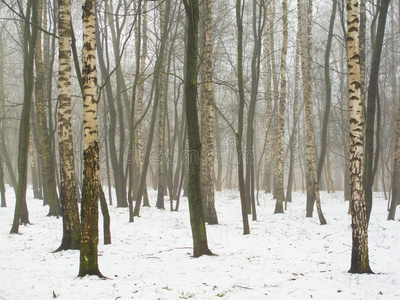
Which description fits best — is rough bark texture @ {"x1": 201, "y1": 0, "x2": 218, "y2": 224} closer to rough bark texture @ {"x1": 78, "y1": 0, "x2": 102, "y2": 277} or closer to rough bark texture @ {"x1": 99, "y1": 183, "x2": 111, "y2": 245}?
rough bark texture @ {"x1": 99, "y1": 183, "x2": 111, "y2": 245}

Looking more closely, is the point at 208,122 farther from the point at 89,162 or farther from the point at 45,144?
the point at 89,162

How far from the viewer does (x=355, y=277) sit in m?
5.05

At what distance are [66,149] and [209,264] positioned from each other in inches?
152

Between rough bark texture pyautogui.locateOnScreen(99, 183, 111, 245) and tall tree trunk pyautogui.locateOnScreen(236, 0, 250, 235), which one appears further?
tall tree trunk pyautogui.locateOnScreen(236, 0, 250, 235)

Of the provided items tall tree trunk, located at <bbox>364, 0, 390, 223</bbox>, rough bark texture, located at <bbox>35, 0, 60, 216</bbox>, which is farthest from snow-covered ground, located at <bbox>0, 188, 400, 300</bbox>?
tall tree trunk, located at <bbox>364, 0, 390, 223</bbox>

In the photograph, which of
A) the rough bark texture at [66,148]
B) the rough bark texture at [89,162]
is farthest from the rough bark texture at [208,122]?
the rough bark texture at [89,162]

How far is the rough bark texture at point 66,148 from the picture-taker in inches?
273

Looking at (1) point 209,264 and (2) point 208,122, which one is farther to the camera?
(2) point 208,122

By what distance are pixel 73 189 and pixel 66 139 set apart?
1.10m

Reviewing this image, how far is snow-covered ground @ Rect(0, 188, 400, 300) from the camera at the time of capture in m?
4.49

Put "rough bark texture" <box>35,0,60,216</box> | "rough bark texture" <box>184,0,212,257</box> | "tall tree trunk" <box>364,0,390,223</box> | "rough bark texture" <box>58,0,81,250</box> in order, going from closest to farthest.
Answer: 1. "rough bark texture" <box>184,0,212,257</box>
2. "rough bark texture" <box>58,0,81,250</box>
3. "tall tree trunk" <box>364,0,390,223</box>
4. "rough bark texture" <box>35,0,60,216</box>

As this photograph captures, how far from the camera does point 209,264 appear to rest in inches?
242

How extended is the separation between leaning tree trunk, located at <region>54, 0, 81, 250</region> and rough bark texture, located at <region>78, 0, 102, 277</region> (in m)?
2.26

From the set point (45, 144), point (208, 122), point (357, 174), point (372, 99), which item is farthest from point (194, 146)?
point (45, 144)
